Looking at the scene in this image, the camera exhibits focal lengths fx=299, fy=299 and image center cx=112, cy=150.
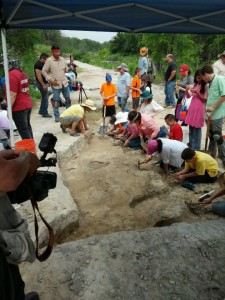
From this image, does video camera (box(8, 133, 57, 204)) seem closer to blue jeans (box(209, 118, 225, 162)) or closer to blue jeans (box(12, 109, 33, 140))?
blue jeans (box(12, 109, 33, 140))

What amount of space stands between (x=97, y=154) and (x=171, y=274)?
4015 millimetres

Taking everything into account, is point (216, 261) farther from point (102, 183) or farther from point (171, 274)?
point (102, 183)

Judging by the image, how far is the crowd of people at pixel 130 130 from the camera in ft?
5.04

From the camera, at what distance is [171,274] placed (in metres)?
2.53

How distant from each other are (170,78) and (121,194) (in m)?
5.70

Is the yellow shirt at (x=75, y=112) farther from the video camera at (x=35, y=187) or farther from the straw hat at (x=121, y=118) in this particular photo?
the video camera at (x=35, y=187)

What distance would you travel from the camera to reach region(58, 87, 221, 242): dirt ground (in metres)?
3.96

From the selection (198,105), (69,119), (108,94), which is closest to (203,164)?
(198,105)

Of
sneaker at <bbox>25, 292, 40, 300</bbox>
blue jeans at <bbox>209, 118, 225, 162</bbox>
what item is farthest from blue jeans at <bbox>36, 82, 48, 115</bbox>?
sneaker at <bbox>25, 292, 40, 300</bbox>

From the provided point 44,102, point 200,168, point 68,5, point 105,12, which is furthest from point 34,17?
point 44,102

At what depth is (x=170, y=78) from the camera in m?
9.31

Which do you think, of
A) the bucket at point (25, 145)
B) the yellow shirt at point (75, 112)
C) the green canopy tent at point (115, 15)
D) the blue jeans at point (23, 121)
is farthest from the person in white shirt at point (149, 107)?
the bucket at point (25, 145)

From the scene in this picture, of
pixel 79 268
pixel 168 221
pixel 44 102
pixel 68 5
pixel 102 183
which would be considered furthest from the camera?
pixel 44 102

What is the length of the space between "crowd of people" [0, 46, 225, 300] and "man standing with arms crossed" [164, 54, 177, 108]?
0.03 metres
